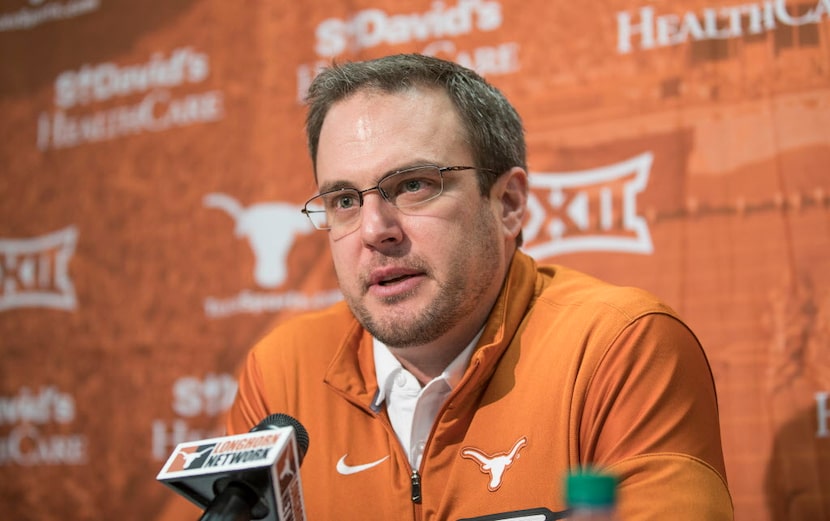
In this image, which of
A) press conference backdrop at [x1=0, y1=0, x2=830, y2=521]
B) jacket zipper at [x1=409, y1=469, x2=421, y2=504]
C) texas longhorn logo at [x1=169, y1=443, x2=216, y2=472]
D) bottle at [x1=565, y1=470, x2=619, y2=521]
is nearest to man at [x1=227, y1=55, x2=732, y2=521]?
jacket zipper at [x1=409, y1=469, x2=421, y2=504]

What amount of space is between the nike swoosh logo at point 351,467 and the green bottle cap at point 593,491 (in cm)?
106

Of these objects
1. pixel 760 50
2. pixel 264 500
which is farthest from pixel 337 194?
pixel 760 50

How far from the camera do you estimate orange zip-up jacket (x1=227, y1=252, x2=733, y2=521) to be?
1.35 meters

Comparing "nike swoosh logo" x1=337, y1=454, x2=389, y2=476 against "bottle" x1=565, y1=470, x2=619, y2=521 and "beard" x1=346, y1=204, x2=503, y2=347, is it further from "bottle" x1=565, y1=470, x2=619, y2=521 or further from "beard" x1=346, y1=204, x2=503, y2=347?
"bottle" x1=565, y1=470, x2=619, y2=521

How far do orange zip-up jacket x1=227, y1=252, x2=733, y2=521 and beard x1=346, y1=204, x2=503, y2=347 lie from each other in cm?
7

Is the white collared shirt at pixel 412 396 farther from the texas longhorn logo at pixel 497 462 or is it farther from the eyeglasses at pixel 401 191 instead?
the eyeglasses at pixel 401 191

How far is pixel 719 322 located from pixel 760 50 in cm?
73

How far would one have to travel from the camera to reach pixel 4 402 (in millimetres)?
3154

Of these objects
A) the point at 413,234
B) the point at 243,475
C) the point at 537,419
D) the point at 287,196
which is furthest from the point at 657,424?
the point at 287,196

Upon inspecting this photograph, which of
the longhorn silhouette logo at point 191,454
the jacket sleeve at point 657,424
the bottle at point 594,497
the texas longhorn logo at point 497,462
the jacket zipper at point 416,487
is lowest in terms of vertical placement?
the jacket zipper at point 416,487

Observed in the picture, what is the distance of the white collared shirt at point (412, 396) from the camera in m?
1.66

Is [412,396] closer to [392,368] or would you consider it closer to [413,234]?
[392,368]

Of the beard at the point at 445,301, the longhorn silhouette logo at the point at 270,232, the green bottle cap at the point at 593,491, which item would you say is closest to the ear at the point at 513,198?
the beard at the point at 445,301

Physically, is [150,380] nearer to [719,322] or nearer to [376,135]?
[376,135]
